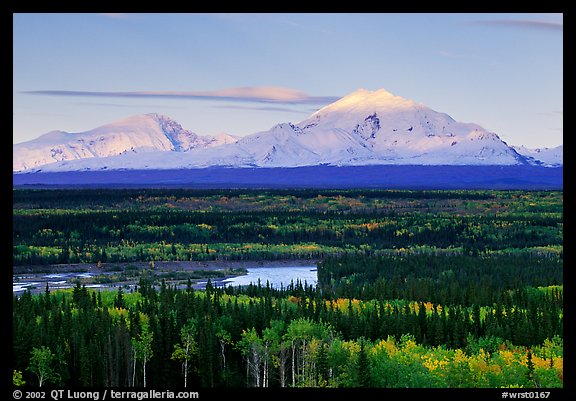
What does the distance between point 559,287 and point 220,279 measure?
53.4 m

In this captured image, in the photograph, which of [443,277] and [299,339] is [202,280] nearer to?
[443,277]

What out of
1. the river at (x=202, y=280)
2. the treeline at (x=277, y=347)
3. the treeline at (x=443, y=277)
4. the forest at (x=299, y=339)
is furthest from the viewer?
the river at (x=202, y=280)

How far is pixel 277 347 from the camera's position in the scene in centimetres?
6788

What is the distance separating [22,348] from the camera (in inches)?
2517

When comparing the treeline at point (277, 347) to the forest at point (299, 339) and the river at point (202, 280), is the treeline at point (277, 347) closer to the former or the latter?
the forest at point (299, 339)

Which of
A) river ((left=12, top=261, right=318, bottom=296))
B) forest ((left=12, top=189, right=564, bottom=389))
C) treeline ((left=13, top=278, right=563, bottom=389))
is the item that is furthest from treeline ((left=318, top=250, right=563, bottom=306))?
treeline ((left=13, top=278, right=563, bottom=389))

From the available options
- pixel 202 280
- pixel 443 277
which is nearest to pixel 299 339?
pixel 443 277

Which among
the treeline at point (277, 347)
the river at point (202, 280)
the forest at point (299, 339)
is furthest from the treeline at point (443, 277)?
the treeline at point (277, 347)

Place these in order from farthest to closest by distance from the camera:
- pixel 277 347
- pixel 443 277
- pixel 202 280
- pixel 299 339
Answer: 1. pixel 202 280
2. pixel 443 277
3. pixel 299 339
4. pixel 277 347

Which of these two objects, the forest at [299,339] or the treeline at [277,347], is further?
the forest at [299,339]

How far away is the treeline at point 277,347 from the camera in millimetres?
62062

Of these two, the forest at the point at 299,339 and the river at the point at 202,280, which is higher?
the forest at the point at 299,339
